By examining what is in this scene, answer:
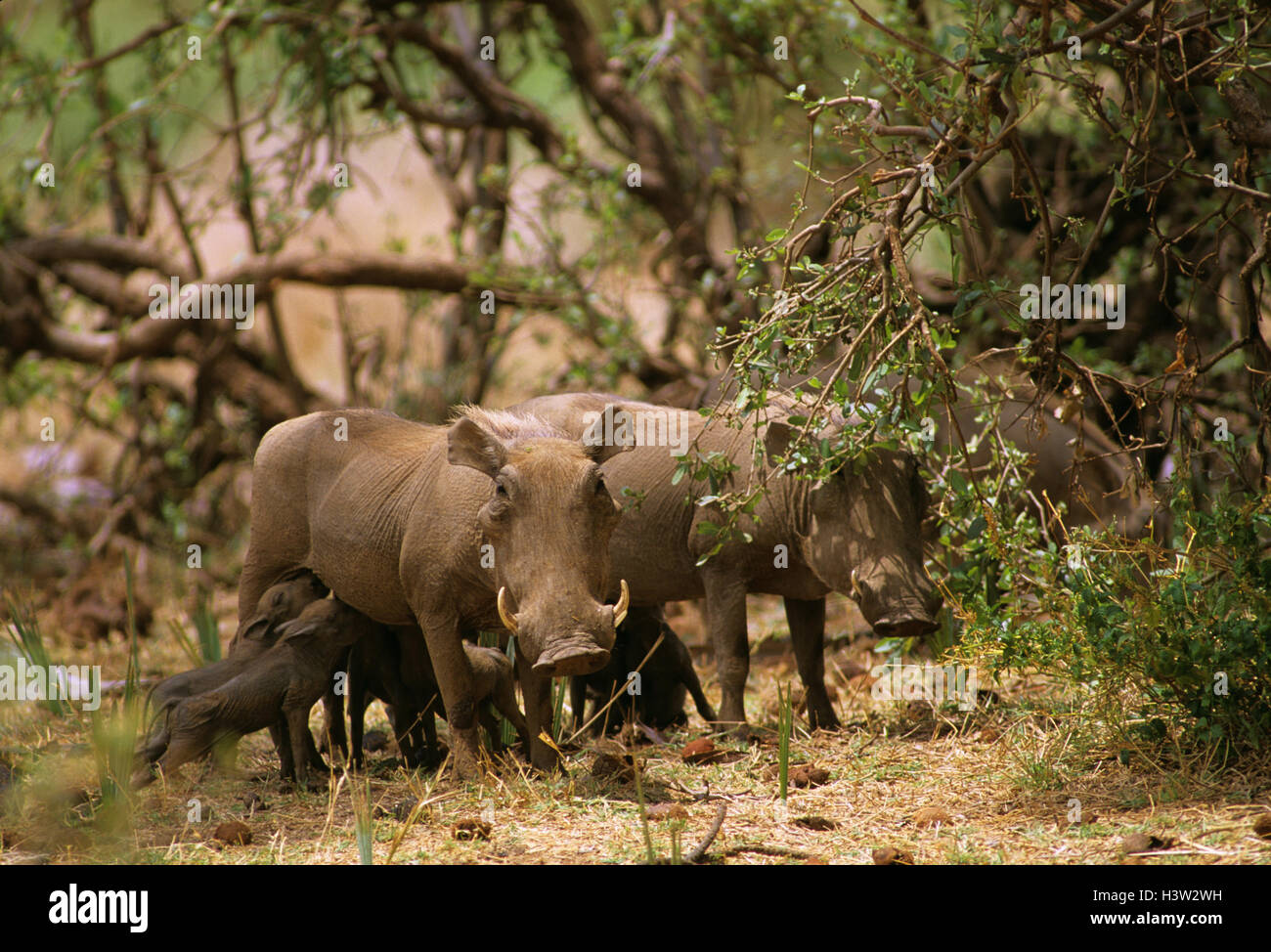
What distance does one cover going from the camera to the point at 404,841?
4.13m

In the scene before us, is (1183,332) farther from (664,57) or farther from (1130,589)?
(664,57)

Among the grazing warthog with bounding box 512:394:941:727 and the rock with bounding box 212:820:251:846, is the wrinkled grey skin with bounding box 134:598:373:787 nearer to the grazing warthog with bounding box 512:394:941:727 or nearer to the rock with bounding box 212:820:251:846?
the rock with bounding box 212:820:251:846

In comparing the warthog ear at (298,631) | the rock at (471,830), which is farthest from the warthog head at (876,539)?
the warthog ear at (298,631)

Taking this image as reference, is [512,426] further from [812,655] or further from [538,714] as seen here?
[812,655]

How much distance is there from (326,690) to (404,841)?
1048mm

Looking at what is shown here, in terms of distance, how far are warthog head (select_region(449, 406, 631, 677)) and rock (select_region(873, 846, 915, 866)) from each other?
0.98 m

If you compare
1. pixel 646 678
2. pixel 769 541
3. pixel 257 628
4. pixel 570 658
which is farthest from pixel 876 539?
pixel 257 628

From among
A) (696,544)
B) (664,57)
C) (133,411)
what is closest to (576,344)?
(664,57)

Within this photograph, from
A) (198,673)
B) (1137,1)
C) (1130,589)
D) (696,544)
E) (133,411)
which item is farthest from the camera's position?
(133,411)

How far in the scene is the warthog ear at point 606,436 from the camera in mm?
4652

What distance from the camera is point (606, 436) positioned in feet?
15.3

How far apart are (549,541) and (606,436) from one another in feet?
1.82

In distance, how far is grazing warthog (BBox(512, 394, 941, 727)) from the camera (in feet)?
16.2

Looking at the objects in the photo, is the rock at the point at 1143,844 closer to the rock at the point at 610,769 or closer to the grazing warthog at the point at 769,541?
Result: the grazing warthog at the point at 769,541
